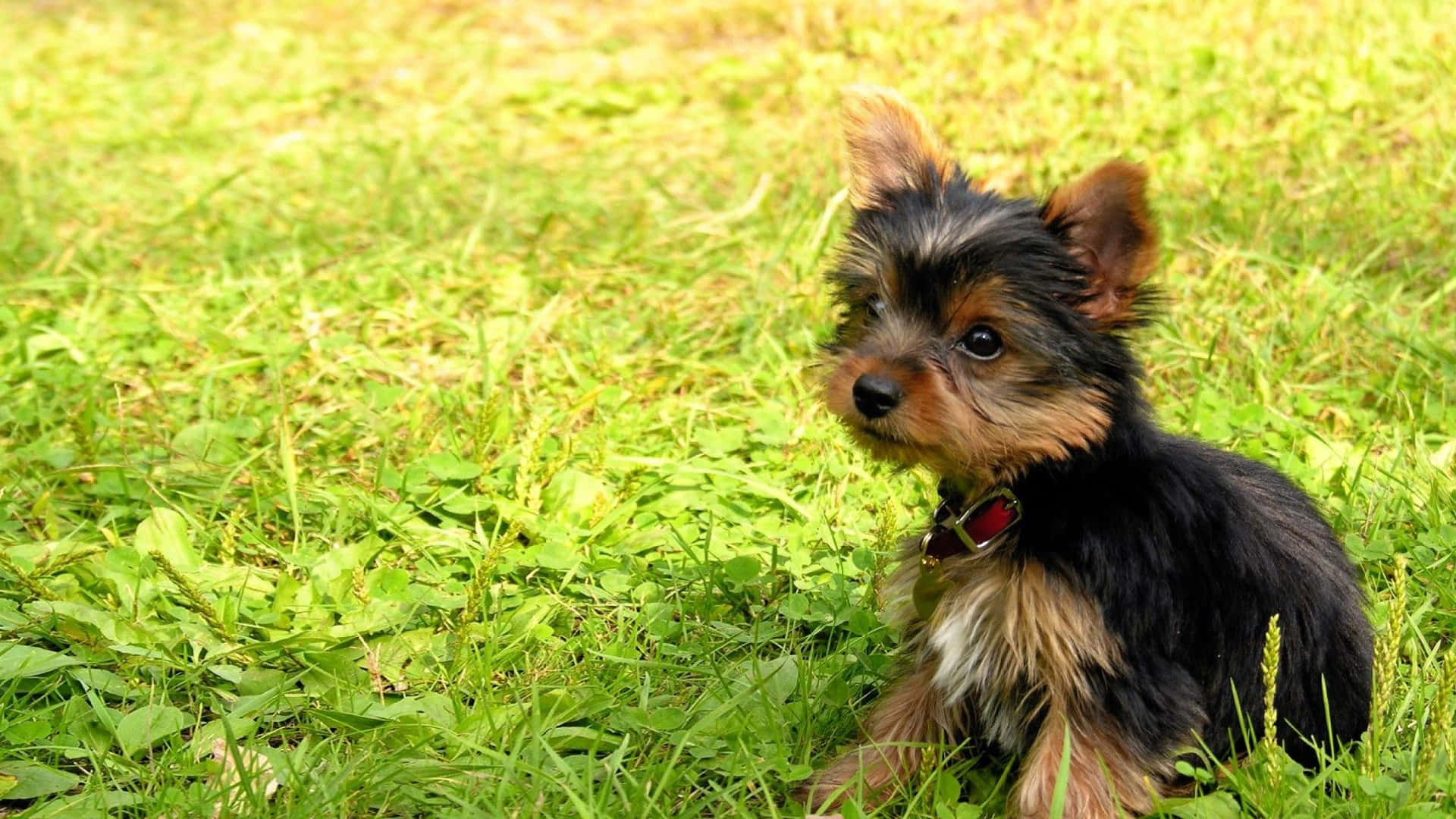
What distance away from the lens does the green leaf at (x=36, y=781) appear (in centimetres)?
316

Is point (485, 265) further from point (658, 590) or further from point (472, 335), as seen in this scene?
point (658, 590)

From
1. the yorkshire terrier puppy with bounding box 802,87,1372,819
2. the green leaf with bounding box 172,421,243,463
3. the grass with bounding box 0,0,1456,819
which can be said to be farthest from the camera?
the green leaf with bounding box 172,421,243,463

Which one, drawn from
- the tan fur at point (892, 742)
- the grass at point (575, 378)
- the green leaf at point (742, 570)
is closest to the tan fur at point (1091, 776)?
the grass at point (575, 378)

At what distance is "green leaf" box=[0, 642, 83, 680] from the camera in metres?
3.41

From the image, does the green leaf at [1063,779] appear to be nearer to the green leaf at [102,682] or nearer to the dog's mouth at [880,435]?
the dog's mouth at [880,435]

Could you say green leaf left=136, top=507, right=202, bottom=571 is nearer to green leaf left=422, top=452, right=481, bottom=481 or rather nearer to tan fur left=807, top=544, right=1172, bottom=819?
green leaf left=422, top=452, right=481, bottom=481

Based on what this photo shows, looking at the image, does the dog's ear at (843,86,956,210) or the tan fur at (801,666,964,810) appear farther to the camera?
the dog's ear at (843,86,956,210)

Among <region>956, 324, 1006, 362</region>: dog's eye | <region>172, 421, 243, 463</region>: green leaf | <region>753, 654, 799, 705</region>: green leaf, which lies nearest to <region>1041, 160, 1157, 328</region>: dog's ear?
<region>956, 324, 1006, 362</region>: dog's eye

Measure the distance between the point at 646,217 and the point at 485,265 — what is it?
835 millimetres

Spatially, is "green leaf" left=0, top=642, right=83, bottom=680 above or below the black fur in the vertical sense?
below

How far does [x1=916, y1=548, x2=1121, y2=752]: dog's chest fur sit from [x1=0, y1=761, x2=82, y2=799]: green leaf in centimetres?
192

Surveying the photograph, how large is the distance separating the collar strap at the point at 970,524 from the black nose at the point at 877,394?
314 millimetres

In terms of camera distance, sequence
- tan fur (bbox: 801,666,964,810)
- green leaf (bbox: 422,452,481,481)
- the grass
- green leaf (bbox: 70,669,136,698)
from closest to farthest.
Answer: tan fur (bbox: 801,666,964,810) < the grass < green leaf (bbox: 70,669,136,698) < green leaf (bbox: 422,452,481,481)

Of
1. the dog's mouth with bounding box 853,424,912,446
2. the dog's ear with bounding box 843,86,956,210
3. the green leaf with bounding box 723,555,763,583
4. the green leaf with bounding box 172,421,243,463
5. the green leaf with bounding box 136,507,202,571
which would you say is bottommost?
the green leaf with bounding box 172,421,243,463
